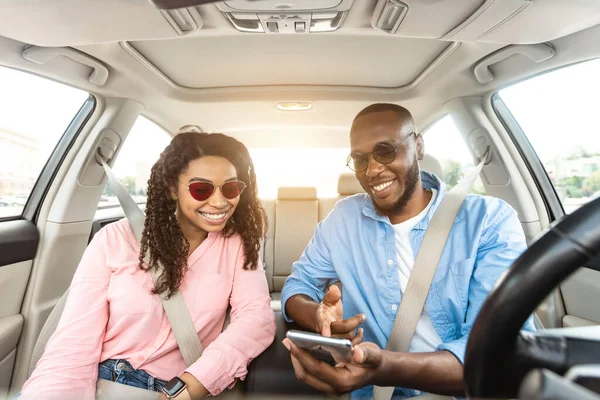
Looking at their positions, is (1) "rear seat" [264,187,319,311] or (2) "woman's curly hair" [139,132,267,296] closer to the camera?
(2) "woman's curly hair" [139,132,267,296]

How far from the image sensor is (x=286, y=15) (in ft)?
4.94

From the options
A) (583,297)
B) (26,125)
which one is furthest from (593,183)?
(26,125)

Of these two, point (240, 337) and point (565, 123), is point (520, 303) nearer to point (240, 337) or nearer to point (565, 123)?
point (240, 337)

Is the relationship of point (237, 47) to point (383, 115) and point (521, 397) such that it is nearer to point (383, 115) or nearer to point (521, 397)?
point (383, 115)

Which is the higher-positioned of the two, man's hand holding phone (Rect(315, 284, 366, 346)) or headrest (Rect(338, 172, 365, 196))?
headrest (Rect(338, 172, 365, 196))

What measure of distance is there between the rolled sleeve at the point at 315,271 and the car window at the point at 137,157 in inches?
54.1

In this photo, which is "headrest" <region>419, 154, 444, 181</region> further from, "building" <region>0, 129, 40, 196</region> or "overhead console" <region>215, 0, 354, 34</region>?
"building" <region>0, 129, 40, 196</region>

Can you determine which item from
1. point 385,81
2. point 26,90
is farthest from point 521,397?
point 26,90

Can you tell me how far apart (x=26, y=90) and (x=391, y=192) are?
194 cm

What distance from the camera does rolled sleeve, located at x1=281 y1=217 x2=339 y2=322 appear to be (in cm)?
175

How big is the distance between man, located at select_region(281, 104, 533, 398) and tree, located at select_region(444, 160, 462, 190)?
0.91 m

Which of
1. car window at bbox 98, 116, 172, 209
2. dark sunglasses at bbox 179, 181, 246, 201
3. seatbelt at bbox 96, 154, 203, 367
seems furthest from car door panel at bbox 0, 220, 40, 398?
dark sunglasses at bbox 179, 181, 246, 201

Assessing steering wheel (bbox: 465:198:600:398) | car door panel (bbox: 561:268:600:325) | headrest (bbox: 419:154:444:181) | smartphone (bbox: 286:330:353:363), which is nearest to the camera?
steering wheel (bbox: 465:198:600:398)

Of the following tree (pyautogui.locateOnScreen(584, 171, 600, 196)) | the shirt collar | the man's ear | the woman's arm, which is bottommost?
the woman's arm
